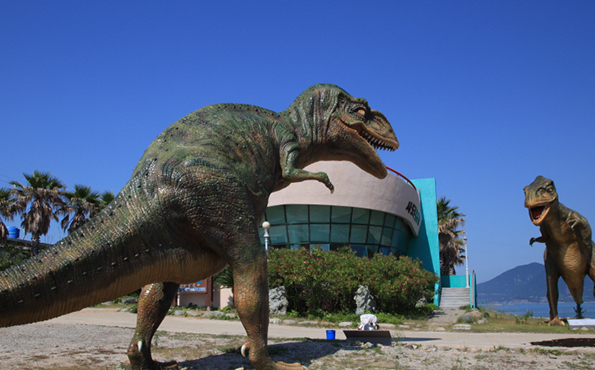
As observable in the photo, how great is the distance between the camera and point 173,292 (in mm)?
4840

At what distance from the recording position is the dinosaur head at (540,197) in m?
A: 10.6

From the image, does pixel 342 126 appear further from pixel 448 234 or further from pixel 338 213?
pixel 448 234

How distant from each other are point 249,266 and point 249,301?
29 centimetres

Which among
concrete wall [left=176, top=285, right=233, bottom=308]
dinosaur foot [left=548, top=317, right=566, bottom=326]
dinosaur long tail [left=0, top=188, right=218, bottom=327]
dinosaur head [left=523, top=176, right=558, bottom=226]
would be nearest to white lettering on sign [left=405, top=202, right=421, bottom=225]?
concrete wall [left=176, top=285, right=233, bottom=308]

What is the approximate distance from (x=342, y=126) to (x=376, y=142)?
59 centimetres

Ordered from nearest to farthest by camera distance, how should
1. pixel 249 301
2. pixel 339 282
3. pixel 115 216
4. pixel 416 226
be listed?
pixel 115 216, pixel 249 301, pixel 339 282, pixel 416 226

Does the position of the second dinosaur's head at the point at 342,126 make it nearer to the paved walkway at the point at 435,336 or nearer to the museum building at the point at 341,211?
the paved walkway at the point at 435,336

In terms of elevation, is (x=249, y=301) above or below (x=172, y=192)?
below

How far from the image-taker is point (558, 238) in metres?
11.3

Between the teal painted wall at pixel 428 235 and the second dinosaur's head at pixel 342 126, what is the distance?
2101 cm

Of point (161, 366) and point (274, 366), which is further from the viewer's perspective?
point (161, 366)

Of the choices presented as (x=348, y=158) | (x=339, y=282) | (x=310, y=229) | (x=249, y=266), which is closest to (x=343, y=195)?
(x=310, y=229)

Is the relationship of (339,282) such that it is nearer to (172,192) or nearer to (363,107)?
(363,107)

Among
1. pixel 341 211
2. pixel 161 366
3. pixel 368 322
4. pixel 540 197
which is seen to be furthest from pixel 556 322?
pixel 161 366
